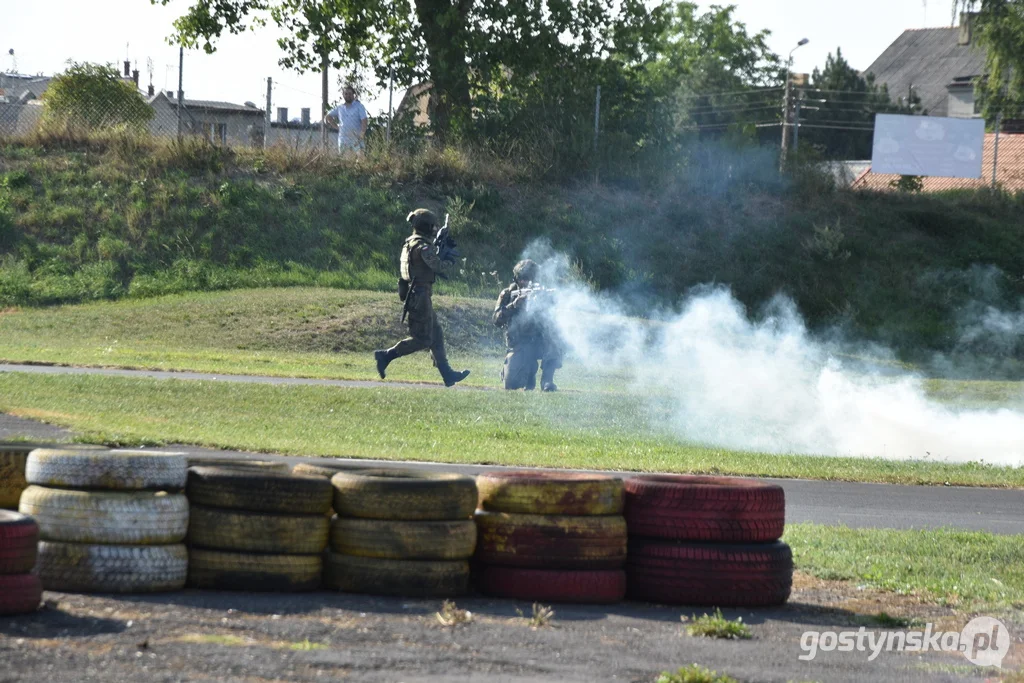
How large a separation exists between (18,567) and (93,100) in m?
36.5

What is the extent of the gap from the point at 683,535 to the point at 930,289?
2782cm

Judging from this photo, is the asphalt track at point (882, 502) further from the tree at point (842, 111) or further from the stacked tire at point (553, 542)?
the tree at point (842, 111)

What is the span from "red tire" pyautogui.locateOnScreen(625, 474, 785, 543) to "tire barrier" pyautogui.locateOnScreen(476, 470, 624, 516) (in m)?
0.14

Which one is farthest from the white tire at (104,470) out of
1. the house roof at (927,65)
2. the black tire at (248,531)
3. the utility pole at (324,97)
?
the house roof at (927,65)

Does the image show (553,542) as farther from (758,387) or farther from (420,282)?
(758,387)

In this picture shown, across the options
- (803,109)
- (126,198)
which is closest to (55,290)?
(126,198)

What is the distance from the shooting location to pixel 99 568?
6.40m

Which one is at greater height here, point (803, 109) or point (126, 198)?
point (803, 109)

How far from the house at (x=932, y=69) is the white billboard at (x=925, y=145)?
35187 mm

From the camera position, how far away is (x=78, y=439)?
39.5ft

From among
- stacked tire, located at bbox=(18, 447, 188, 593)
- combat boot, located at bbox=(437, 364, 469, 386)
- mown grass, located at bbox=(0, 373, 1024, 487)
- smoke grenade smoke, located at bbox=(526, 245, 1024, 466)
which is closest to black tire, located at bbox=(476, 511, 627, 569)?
stacked tire, located at bbox=(18, 447, 188, 593)

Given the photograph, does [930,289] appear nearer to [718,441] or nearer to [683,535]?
[718,441]

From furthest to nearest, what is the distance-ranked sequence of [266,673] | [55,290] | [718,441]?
[55,290] → [718,441] → [266,673]

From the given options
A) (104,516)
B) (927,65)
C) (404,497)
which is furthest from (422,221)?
(927,65)
